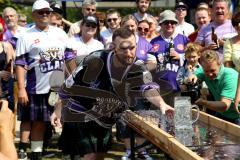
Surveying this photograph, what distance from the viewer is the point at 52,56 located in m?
7.22

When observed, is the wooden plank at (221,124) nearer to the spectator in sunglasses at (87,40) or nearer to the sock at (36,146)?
the sock at (36,146)

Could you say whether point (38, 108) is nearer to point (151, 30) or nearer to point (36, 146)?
point (36, 146)

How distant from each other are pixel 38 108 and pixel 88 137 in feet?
6.59

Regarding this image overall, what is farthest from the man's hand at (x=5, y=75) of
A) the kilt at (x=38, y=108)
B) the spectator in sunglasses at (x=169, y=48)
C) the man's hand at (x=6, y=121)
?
the man's hand at (x=6, y=121)

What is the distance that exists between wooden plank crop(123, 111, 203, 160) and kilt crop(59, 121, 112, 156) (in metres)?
0.27

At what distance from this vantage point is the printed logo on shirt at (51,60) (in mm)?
7191

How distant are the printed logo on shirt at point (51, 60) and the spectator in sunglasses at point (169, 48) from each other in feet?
3.76

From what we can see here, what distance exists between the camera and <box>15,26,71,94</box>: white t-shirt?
720 centimetres

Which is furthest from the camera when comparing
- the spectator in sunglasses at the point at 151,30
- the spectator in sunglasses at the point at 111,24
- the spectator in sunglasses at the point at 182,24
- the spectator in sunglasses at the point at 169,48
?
the spectator in sunglasses at the point at 182,24

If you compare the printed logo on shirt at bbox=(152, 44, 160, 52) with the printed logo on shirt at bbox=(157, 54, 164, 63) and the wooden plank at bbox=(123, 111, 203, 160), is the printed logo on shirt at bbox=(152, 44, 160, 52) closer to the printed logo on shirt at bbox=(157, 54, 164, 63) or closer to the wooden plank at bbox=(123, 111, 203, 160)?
the printed logo on shirt at bbox=(157, 54, 164, 63)

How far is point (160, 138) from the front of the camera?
4641 millimetres

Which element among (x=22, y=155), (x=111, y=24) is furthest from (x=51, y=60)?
(x=111, y=24)

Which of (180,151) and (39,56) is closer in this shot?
(180,151)

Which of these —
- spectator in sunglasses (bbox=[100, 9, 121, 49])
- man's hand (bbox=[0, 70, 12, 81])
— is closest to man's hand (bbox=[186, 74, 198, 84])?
spectator in sunglasses (bbox=[100, 9, 121, 49])
